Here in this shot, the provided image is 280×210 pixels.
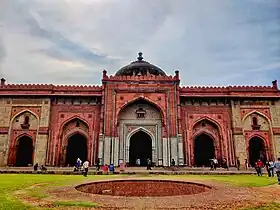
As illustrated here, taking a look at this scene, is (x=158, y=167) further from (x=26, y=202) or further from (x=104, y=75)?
(x=26, y=202)

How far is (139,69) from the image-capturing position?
24.7 m

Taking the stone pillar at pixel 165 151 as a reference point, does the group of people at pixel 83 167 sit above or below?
below

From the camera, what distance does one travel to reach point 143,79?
68.5ft

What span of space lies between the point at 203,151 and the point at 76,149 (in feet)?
34.7

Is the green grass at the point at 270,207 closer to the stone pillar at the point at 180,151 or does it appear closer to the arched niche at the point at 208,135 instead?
the stone pillar at the point at 180,151

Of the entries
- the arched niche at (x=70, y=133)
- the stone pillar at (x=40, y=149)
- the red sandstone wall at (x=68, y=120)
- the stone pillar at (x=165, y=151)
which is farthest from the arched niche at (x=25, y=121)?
the stone pillar at (x=165, y=151)

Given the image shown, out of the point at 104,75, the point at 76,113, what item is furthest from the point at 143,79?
the point at 76,113

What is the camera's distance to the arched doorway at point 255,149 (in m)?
20.8

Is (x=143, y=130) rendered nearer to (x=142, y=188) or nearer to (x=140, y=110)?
(x=140, y=110)

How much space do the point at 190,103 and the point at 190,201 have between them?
16638 millimetres

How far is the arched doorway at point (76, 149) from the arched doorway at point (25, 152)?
10.1 ft

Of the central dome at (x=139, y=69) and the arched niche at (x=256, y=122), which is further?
the central dome at (x=139, y=69)

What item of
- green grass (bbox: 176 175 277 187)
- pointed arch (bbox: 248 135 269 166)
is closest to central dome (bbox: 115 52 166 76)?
pointed arch (bbox: 248 135 269 166)

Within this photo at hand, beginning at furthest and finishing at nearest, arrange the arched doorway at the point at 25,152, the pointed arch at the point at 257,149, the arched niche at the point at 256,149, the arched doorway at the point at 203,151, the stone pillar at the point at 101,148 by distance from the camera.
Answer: the arched doorway at the point at 203,151, the arched doorway at the point at 25,152, the arched niche at the point at 256,149, the pointed arch at the point at 257,149, the stone pillar at the point at 101,148
